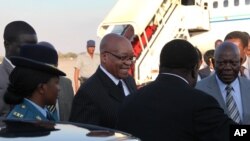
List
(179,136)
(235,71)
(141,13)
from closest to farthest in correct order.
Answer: (179,136), (235,71), (141,13)

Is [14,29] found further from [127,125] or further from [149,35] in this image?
[149,35]

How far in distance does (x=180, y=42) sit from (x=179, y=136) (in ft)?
2.15

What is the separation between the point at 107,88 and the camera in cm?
481

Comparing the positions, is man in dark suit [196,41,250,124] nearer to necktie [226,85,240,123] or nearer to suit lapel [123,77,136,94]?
necktie [226,85,240,123]

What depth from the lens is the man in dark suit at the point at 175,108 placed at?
372 centimetres

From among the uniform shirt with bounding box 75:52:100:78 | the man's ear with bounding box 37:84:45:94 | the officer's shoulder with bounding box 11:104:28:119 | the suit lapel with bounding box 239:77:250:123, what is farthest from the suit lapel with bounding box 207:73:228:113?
the uniform shirt with bounding box 75:52:100:78

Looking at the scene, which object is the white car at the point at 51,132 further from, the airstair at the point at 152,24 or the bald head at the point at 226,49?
the airstair at the point at 152,24

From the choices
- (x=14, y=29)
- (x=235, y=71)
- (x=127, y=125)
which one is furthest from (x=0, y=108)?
(x=235, y=71)

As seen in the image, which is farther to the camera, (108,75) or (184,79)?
(108,75)

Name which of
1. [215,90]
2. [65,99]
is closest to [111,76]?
[65,99]

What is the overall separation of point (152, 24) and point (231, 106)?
15984 mm

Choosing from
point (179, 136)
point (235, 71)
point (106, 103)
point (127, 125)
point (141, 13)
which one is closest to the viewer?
point (179, 136)

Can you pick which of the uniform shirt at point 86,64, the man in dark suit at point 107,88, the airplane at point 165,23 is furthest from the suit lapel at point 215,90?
the airplane at point 165,23

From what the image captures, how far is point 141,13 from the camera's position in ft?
65.4
